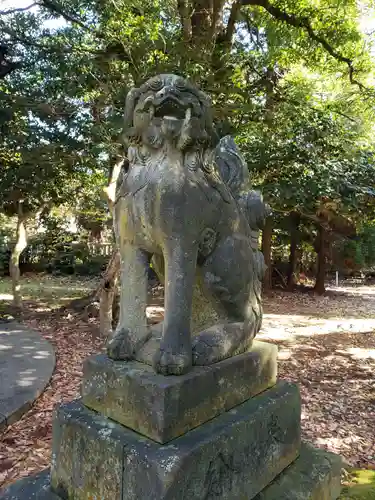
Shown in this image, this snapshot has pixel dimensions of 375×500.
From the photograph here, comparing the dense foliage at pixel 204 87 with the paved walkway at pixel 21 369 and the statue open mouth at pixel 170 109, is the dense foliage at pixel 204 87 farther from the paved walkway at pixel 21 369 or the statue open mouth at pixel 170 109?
the statue open mouth at pixel 170 109

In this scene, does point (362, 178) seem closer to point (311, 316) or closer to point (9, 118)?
point (311, 316)

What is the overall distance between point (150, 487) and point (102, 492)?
27 cm

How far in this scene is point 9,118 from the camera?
5613 millimetres

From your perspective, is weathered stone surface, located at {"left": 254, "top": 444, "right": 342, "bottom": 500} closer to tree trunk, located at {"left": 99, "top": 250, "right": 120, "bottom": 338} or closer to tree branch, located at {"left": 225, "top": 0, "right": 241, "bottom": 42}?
tree trunk, located at {"left": 99, "top": 250, "right": 120, "bottom": 338}

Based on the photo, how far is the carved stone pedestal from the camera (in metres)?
1.42

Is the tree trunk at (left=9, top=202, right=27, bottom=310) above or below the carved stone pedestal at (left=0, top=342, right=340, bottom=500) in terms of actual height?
above

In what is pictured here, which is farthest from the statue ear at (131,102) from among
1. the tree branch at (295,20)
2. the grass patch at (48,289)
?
the grass patch at (48,289)

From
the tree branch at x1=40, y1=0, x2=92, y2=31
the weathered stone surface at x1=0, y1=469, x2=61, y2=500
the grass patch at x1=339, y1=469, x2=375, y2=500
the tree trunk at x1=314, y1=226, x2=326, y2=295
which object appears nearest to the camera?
the weathered stone surface at x1=0, y1=469, x2=61, y2=500

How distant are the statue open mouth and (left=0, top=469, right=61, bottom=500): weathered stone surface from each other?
65.3 inches

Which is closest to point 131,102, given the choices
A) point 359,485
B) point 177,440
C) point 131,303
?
point 131,303

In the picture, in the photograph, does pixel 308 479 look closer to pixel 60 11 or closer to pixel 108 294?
pixel 108 294

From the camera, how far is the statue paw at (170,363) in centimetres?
152

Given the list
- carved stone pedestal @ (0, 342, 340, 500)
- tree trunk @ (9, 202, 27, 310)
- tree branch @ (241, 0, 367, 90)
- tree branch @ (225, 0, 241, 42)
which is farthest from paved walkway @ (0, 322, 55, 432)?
tree branch @ (241, 0, 367, 90)

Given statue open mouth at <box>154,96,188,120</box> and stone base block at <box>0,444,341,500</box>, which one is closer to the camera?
statue open mouth at <box>154,96,188,120</box>
